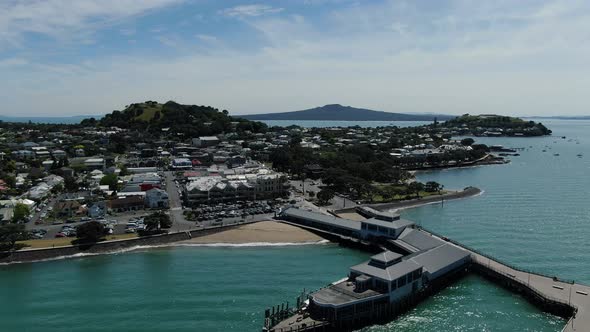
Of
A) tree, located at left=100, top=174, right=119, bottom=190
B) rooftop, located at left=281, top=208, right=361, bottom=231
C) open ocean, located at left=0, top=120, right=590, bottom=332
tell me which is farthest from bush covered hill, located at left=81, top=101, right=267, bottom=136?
open ocean, located at left=0, top=120, right=590, bottom=332

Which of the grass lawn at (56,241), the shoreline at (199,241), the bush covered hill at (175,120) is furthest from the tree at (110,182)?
the bush covered hill at (175,120)

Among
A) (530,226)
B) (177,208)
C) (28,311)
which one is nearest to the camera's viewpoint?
(28,311)

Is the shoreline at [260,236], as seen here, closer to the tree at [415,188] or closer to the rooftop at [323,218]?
the rooftop at [323,218]

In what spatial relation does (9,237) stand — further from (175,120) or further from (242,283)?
(175,120)

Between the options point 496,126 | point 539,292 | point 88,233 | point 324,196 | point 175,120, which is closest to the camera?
point 539,292

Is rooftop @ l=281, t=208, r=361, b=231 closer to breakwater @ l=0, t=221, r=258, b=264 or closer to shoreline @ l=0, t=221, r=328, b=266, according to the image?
shoreline @ l=0, t=221, r=328, b=266

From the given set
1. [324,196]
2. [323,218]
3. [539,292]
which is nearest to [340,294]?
[539,292]

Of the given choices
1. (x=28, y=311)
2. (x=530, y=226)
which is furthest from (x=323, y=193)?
(x=28, y=311)

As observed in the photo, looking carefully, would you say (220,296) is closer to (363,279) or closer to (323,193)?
(363,279)
